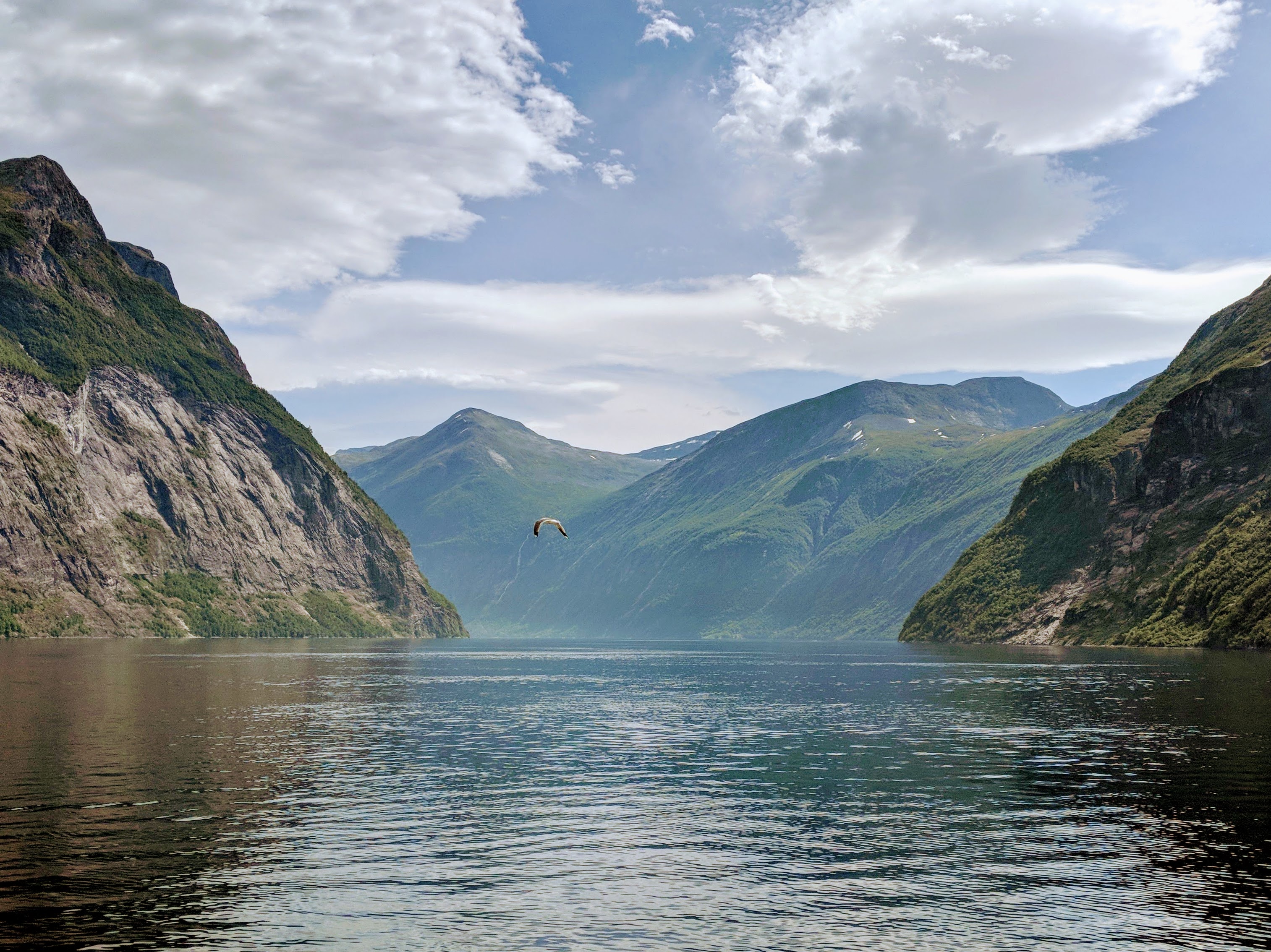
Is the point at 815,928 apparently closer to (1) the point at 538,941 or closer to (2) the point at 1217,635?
(1) the point at 538,941

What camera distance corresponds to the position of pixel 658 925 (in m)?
30.2

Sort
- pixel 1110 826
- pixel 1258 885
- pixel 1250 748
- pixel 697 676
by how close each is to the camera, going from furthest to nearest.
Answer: pixel 697 676 < pixel 1250 748 < pixel 1110 826 < pixel 1258 885

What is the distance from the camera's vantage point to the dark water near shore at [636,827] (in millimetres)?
29781

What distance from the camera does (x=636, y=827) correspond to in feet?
141

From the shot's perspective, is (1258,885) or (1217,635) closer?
(1258,885)

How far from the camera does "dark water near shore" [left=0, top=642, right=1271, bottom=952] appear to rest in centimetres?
2978

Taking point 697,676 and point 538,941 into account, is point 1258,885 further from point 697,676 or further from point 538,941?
point 697,676

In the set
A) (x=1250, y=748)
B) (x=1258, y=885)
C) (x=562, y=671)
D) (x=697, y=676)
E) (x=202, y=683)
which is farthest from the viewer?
(x=562, y=671)

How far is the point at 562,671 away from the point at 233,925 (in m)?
142

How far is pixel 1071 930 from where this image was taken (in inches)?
1160

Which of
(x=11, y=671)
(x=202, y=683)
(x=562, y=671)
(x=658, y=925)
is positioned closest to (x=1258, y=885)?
(x=658, y=925)

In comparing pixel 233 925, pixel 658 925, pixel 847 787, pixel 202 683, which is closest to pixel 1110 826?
pixel 847 787

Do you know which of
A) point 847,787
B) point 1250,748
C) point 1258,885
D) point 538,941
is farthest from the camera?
point 1250,748

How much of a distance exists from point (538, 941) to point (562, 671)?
143 m
